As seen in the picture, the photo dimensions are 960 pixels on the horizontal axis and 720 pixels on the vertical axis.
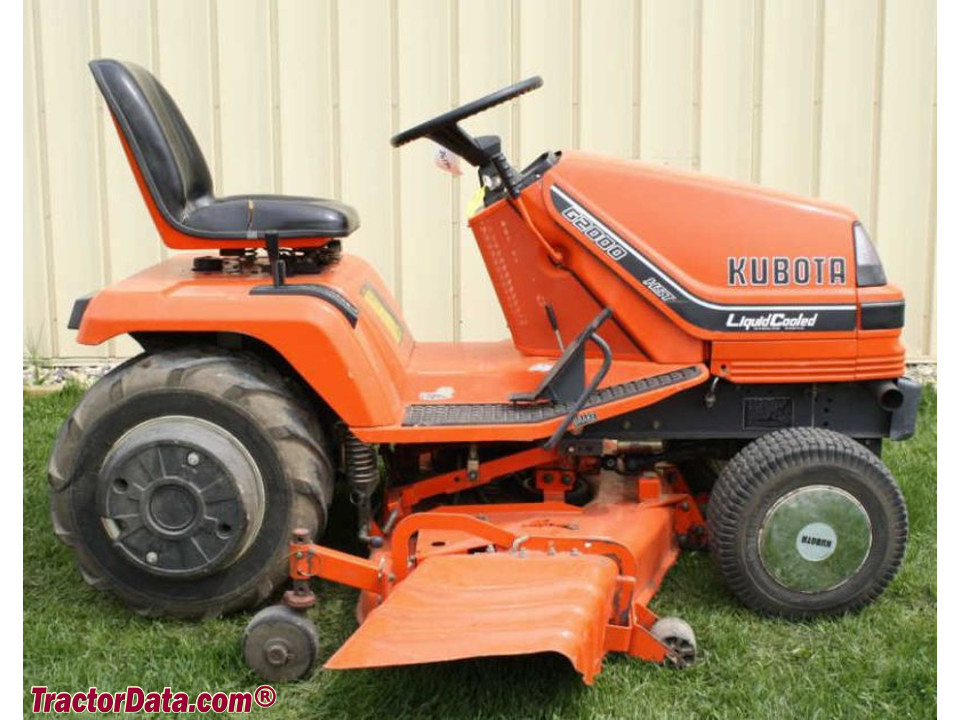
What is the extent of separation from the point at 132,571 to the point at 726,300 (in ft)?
6.86

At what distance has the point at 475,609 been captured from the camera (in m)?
3.21

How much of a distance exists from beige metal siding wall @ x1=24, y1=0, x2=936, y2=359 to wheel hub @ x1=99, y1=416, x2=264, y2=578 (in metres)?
2.89

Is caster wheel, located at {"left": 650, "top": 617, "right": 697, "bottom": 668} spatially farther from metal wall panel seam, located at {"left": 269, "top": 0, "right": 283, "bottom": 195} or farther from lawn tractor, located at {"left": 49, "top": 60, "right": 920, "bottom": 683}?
metal wall panel seam, located at {"left": 269, "top": 0, "right": 283, "bottom": 195}

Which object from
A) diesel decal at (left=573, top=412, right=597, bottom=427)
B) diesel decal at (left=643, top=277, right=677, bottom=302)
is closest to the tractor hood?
diesel decal at (left=643, top=277, right=677, bottom=302)

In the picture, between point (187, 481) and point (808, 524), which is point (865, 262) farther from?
point (187, 481)

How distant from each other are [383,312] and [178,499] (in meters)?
1.04

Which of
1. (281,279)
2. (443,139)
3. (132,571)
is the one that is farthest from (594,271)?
(132,571)

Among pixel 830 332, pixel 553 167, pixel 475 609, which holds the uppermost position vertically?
pixel 553 167

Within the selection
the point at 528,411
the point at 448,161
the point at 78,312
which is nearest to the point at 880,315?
the point at 528,411

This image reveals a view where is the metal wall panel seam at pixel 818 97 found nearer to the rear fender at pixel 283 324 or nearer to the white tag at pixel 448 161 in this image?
the white tag at pixel 448 161

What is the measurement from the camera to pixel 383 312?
170 inches

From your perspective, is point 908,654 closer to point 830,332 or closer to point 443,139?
point 830,332

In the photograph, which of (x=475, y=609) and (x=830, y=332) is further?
(x=830, y=332)

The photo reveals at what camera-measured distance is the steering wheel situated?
152 inches
